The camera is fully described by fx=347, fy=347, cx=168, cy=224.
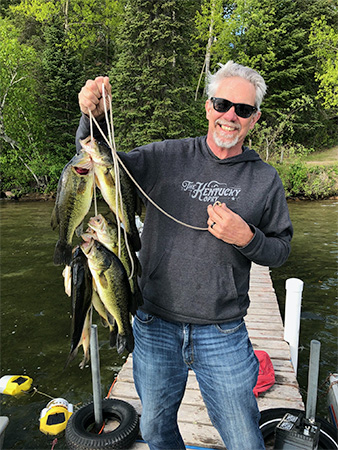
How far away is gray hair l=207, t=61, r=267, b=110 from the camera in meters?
2.10

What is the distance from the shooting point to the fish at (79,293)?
1740 mm

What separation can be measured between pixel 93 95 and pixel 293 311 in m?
3.74

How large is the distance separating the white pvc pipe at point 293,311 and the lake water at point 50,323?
102 cm

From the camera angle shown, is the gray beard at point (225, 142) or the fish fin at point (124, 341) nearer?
the fish fin at point (124, 341)

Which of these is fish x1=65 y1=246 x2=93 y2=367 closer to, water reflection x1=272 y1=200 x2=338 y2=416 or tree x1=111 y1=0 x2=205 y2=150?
water reflection x1=272 y1=200 x2=338 y2=416

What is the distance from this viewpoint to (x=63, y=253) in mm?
1751

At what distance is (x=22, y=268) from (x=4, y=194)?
1489 centimetres

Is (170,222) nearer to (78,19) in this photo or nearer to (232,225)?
(232,225)

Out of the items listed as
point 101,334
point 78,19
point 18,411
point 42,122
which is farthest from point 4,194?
point 18,411

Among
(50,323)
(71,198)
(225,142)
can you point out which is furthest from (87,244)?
→ (50,323)

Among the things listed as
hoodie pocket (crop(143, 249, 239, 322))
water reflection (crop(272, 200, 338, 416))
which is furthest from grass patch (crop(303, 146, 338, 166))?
hoodie pocket (crop(143, 249, 239, 322))

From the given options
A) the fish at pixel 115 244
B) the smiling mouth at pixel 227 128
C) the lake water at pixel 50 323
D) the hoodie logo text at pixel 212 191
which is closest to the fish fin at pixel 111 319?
the fish at pixel 115 244

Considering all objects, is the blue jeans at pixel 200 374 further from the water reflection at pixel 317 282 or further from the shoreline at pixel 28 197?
the shoreline at pixel 28 197

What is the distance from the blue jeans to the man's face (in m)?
1.06
